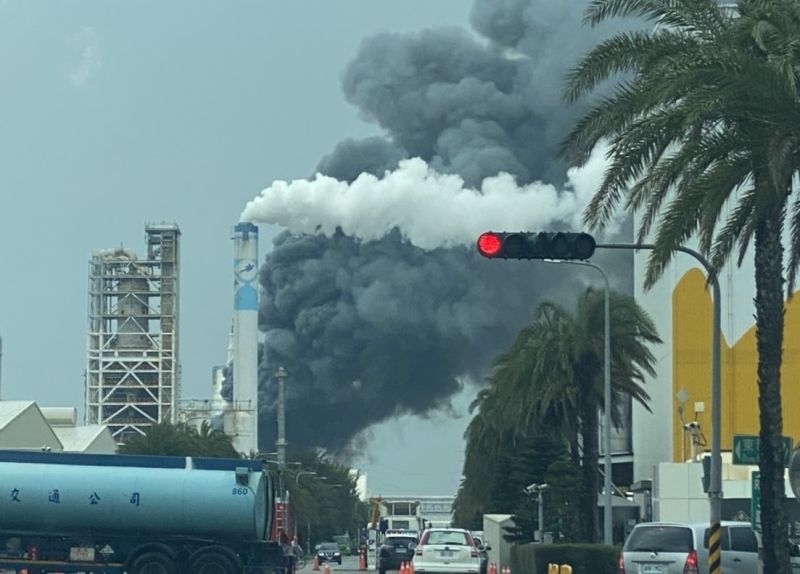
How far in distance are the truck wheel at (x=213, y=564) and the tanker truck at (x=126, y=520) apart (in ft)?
0.08

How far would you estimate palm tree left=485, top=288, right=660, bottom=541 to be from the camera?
187 feet

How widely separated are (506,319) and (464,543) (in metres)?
67.4

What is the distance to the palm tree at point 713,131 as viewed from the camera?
2691cm

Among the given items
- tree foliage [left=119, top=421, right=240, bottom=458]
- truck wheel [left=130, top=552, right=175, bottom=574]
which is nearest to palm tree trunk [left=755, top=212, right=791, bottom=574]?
truck wheel [left=130, top=552, right=175, bottom=574]

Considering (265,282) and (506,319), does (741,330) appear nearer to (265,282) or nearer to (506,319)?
(506,319)

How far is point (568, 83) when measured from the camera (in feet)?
99.1

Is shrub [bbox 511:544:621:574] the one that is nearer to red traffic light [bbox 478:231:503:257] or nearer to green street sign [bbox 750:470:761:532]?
green street sign [bbox 750:470:761:532]

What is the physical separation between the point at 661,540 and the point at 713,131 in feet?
25.4

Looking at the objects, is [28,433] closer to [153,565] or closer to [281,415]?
[281,415]

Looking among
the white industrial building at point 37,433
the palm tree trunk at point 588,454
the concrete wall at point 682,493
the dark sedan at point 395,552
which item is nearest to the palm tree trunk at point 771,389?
the palm tree trunk at point 588,454

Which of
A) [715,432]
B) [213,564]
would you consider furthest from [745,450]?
[213,564]

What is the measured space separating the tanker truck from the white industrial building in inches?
1438

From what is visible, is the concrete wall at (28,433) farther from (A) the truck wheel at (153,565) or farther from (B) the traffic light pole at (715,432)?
(B) the traffic light pole at (715,432)

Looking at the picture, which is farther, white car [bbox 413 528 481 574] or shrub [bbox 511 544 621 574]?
shrub [bbox 511 544 621 574]
